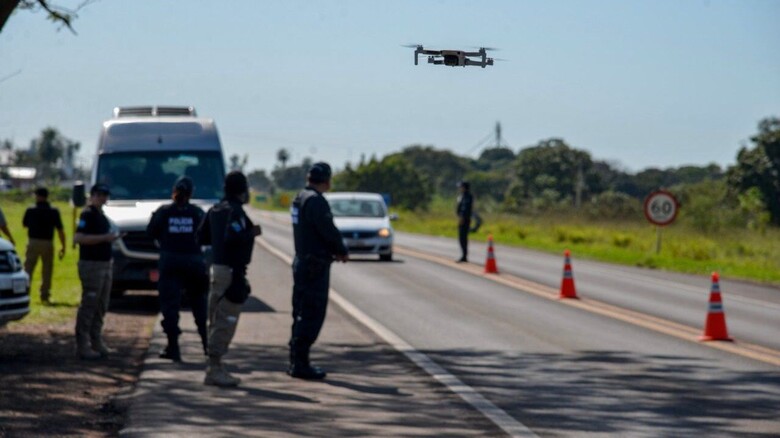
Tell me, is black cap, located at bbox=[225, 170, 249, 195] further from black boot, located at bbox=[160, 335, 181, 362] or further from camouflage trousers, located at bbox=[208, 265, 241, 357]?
black boot, located at bbox=[160, 335, 181, 362]

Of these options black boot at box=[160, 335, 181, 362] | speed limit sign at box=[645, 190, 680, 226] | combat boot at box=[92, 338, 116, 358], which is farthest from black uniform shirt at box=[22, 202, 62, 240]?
Answer: speed limit sign at box=[645, 190, 680, 226]

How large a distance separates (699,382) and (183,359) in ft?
16.3

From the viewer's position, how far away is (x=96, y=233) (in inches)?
538

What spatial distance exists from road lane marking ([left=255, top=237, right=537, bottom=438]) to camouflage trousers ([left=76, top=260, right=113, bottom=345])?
10.0 ft

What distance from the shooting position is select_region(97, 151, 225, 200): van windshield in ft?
69.4

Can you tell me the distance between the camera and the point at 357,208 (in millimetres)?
33531

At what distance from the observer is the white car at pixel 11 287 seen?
13016 millimetres

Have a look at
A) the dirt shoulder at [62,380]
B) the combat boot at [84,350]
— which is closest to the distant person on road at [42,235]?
the dirt shoulder at [62,380]

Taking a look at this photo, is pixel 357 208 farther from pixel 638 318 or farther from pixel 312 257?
pixel 312 257

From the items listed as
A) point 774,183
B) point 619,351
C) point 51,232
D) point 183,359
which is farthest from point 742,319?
point 774,183

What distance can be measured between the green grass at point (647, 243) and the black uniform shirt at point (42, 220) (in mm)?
14886

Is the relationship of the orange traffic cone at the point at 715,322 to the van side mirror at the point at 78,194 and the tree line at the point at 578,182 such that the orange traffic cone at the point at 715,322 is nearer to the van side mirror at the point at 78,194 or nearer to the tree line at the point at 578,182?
the van side mirror at the point at 78,194

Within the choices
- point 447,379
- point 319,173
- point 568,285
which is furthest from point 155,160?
point 447,379

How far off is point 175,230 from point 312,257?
225 cm
